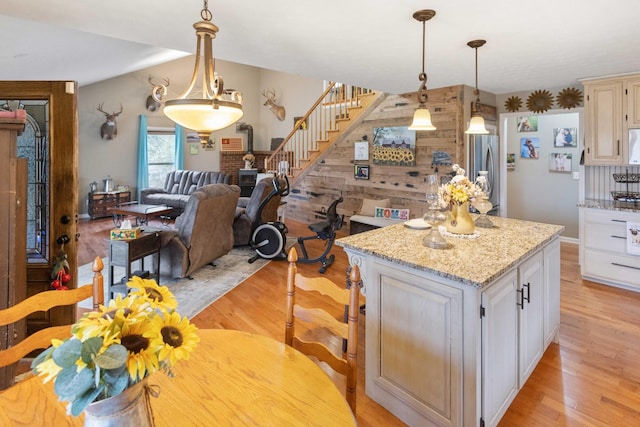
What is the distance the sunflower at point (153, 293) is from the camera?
823 mm

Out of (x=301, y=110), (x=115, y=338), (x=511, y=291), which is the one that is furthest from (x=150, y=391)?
(x=301, y=110)

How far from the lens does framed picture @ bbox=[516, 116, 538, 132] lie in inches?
243

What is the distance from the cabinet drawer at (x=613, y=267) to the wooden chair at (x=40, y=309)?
479 cm

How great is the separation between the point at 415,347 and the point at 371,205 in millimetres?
4327

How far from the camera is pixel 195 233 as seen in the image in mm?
4039

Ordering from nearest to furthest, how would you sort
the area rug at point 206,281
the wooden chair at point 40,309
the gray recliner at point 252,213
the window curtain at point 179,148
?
the wooden chair at point 40,309 → the area rug at point 206,281 → the gray recliner at point 252,213 → the window curtain at point 179,148

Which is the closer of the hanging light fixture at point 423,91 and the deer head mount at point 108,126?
the hanging light fixture at point 423,91

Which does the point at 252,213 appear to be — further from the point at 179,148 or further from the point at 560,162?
the point at 179,148

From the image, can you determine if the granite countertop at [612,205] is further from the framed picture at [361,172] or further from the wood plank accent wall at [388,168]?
the framed picture at [361,172]

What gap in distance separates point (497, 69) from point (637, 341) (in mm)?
A: 2914

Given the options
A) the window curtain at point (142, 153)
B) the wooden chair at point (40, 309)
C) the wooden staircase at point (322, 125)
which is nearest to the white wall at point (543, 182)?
the wooden staircase at point (322, 125)

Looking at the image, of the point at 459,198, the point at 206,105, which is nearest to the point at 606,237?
the point at 459,198

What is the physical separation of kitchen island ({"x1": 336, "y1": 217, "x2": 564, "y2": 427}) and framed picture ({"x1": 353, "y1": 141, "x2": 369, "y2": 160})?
4279 mm

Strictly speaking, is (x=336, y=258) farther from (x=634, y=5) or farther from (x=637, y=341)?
(x=634, y=5)
